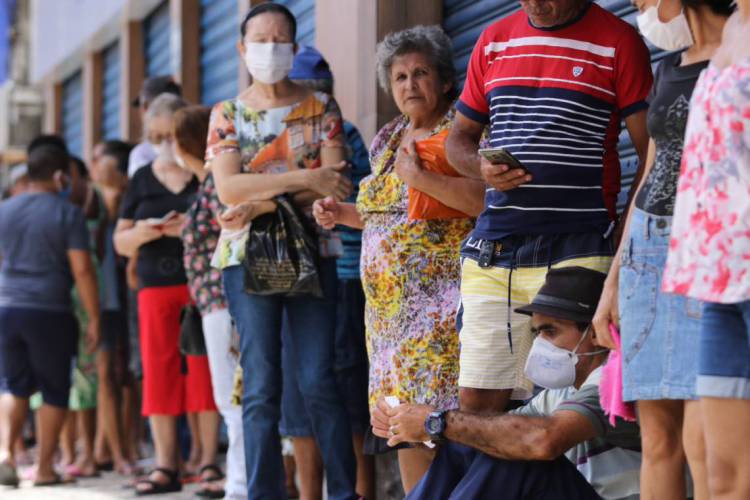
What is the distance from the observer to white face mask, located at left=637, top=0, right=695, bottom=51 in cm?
299

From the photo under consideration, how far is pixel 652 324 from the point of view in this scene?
2.94 metres

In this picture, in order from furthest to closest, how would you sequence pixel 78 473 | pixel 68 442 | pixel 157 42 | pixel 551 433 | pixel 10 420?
pixel 157 42 → pixel 68 442 → pixel 78 473 → pixel 10 420 → pixel 551 433

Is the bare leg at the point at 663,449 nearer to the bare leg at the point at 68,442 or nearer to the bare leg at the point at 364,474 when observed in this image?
the bare leg at the point at 364,474

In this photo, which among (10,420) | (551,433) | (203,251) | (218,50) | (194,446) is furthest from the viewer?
(218,50)

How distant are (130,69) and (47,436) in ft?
16.1

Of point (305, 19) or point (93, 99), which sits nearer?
point (305, 19)

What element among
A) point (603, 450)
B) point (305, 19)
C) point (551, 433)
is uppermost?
point (305, 19)

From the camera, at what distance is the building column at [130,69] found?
1102 centimetres

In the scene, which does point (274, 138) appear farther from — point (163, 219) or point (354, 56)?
point (163, 219)

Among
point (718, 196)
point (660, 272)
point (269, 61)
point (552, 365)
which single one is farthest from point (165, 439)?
point (718, 196)

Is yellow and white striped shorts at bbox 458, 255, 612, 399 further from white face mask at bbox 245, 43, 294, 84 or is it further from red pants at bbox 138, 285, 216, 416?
red pants at bbox 138, 285, 216, 416

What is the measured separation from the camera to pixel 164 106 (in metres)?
6.59

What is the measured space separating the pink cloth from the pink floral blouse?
22.4 inches

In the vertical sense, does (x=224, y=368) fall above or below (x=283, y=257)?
below
